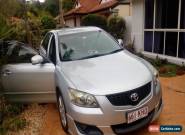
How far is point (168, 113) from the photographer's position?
573 cm

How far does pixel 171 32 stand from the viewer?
10.8 meters

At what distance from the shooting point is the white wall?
525 inches

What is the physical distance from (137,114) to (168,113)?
1.69 meters

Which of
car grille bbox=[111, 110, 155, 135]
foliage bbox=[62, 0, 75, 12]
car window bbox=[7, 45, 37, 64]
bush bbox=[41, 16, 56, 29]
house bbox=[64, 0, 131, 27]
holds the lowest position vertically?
car grille bbox=[111, 110, 155, 135]

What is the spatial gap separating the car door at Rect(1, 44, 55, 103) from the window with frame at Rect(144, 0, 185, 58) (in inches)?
238

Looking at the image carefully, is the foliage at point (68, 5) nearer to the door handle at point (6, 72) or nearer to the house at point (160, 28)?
the house at point (160, 28)

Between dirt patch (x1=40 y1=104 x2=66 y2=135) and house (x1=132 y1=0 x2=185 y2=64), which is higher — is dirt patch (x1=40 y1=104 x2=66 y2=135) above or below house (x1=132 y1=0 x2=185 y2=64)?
below

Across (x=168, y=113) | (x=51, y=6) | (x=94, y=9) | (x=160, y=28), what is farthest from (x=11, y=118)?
(x=51, y=6)

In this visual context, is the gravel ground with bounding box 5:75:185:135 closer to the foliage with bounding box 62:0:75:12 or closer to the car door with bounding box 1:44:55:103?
the car door with bounding box 1:44:55:103

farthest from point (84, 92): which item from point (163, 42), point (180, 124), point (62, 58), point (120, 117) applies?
point (163, 42)

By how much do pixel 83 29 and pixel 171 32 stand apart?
5.26 metres

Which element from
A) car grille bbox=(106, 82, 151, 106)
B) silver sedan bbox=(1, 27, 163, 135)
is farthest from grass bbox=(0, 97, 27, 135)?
car grille bbox=(106, 82, 151, 106)

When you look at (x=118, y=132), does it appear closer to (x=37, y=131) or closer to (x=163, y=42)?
(x=37, y=131)

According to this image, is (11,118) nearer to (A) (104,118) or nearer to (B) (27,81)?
(B) (27,81)
